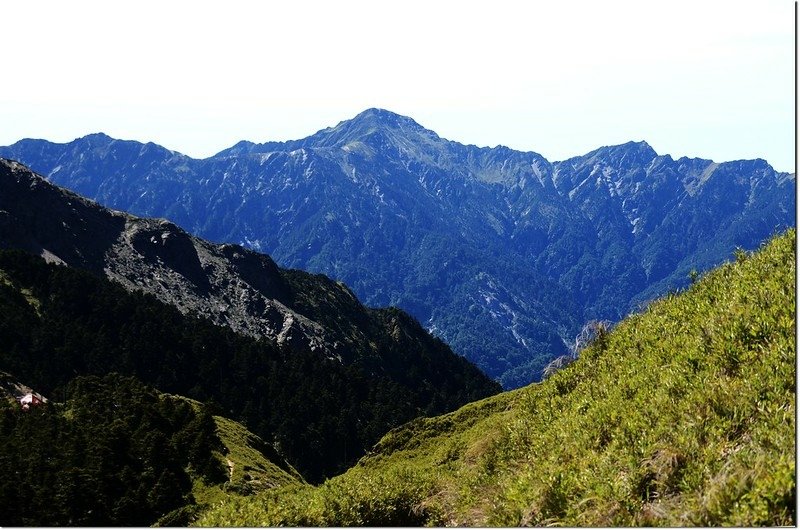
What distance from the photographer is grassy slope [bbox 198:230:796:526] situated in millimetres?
9117

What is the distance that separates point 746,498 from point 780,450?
122 cm

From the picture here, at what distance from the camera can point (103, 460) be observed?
146 ft

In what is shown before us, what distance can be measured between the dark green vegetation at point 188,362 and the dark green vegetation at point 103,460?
61.1m

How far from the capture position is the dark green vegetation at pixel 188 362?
123 meters

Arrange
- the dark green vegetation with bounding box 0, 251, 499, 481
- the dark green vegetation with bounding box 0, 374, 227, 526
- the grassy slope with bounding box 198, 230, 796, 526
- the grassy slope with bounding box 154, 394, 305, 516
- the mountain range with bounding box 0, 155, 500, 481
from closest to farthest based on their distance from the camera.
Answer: the grassy slope with bounding box 198, 230, 796, 526
the dark green vegetation with bounding box 0, 374, 227, 526
the grassy slope with bounding box 154, 394, 305, 516
the mountain range with bounding box 0, 155, 500, 481
the dark green vegetation with bounding box 0, 251, 499, 481

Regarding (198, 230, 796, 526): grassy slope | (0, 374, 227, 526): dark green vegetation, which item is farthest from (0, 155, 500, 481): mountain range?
(198, 230, 796, 526): grassy slope

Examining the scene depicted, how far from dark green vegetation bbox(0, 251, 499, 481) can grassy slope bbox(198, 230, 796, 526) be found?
363 ft

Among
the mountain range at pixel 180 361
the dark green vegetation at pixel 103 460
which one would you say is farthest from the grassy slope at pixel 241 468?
the mountain range at pixel 180 361

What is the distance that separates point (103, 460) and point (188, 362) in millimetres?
104845

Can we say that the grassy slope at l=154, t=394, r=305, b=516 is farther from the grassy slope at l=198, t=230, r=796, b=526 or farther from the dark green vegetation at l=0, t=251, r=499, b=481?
the dark green vegetation at l=0, t=251, r=499, b=481

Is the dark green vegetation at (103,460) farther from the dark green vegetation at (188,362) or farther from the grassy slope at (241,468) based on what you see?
the dark green vegetation at (188,362)

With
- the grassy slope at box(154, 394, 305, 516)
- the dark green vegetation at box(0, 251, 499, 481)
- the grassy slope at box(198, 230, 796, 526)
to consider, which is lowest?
the grassy slope at box(154, 394, 305, 516)

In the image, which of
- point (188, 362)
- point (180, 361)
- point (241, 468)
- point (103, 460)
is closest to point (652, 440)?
point (103, 460)

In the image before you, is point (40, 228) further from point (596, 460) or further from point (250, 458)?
point (596, 460)
